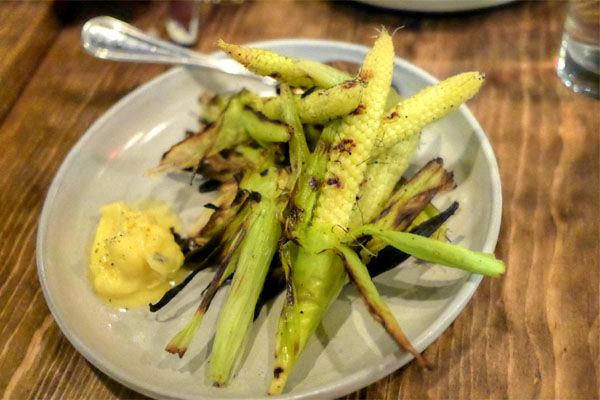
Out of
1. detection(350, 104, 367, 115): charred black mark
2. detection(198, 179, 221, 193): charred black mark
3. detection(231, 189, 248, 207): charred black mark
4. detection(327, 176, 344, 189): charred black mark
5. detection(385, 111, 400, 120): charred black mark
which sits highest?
detection(350, 104, 367, 115): charred black mark

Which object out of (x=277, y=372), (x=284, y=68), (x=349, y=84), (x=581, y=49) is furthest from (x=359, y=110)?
(x=581, y=49)

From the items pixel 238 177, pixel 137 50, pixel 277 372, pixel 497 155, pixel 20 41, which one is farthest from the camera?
pixel 20 41

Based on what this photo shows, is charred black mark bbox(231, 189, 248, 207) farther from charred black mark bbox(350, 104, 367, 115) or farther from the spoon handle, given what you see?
the spoon handle

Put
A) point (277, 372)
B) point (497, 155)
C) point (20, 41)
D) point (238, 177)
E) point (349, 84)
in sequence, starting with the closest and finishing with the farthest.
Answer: point (277, 372), point (349, 84), point (238, 177), point (497, 155), point (20, 41)

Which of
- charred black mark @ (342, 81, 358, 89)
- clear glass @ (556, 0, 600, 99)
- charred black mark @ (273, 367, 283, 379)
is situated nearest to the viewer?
charred black mark @ (273, 367, 283, 379)

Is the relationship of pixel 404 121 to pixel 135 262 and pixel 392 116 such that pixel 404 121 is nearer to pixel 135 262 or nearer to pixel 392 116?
pixel 392 116

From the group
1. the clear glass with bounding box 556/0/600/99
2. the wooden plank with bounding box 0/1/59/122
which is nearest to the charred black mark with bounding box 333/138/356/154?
the clear glass with bounding box 556/0/600/99
